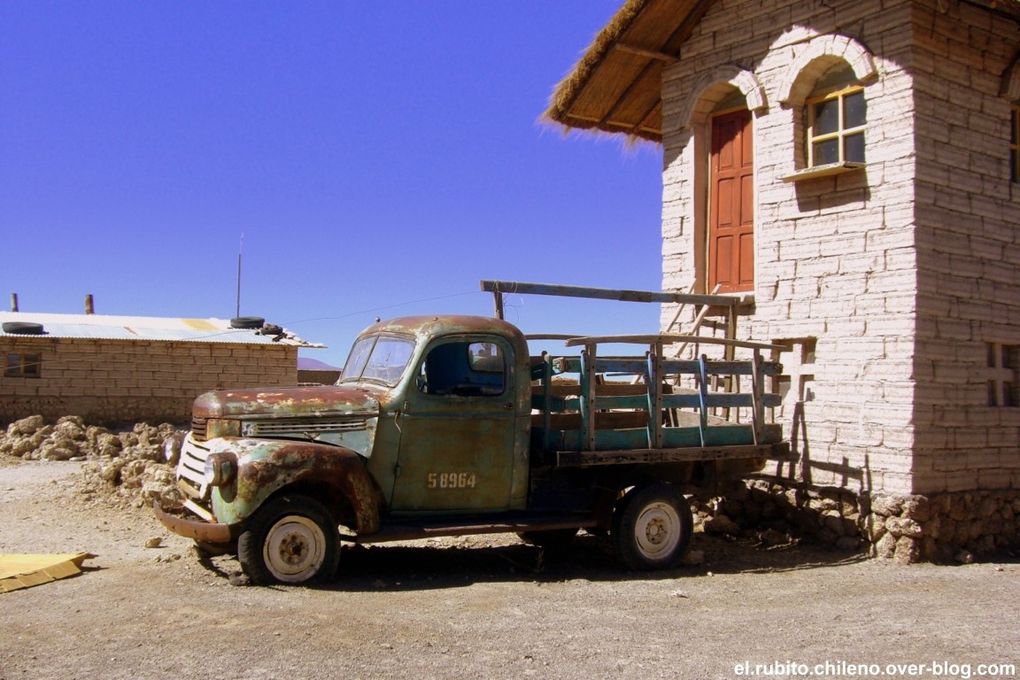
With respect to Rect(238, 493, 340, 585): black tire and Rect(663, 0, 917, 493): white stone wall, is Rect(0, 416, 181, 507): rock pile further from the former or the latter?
Rect(663, 0, 917, 493): white stone wall

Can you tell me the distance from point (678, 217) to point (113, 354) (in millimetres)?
14966

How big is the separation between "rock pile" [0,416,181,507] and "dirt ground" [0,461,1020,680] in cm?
219

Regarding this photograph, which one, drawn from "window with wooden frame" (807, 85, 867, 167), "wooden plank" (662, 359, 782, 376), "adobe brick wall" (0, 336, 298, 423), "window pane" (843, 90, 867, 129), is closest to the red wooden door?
"window with wooden frame" (807, 85, 867, 167)

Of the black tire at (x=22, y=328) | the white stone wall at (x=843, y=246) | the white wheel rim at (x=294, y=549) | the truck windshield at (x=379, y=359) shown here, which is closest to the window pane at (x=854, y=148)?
the white stone wall at (x=843, y=246)

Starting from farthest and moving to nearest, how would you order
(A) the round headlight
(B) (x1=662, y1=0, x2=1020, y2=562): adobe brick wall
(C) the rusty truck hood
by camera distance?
1. (B) (x1=662, y1=0, x2=1020, y2=562): adobe brick wall
2. (C) the rusty truck hood
3. (A) the round headlight

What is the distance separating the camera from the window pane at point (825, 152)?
1009cm

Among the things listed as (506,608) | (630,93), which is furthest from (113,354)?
(506,608)

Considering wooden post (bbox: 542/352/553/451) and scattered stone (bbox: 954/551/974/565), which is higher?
wooden post (bbox: 542/352/553/451)

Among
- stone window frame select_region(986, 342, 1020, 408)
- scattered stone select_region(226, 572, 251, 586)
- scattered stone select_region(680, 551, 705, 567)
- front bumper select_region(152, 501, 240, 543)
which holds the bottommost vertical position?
scattered stone select_region(680, 551, 705, 567)

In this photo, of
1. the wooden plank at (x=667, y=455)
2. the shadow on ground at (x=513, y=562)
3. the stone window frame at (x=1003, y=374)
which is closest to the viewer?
the shadow on ground at (x=513, y=562)

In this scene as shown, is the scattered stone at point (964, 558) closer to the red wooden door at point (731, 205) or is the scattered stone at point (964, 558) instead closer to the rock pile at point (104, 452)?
the red wooden door at point (731, 205)

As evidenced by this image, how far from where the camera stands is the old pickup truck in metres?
6.93

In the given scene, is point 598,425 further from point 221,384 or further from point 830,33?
point 221,384

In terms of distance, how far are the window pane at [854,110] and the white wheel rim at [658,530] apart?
4460mm
